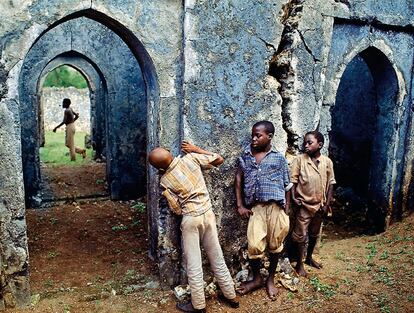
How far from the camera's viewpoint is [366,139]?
7.45 m

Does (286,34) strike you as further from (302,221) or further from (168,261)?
(168,261)

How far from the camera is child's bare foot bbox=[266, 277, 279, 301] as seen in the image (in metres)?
4.12

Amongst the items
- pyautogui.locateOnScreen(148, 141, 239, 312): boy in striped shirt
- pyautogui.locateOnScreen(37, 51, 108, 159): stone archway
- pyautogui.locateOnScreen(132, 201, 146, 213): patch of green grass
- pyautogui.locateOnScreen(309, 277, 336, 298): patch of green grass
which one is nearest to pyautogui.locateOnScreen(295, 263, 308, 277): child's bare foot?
pyautogui.locateOnScreen(309, 277, 336, 298): patch of green grass

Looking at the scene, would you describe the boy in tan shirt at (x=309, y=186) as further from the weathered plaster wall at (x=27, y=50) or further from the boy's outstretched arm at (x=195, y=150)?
the weathered plaster wall at (x=27, y=50)

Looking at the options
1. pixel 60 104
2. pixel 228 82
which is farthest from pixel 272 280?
pixel 60 104

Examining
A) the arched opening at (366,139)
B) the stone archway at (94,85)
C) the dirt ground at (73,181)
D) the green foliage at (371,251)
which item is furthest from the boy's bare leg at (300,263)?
the stone archway at (94,85)

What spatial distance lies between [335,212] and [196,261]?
167 inches

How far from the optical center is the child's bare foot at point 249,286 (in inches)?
164

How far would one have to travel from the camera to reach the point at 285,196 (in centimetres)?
416

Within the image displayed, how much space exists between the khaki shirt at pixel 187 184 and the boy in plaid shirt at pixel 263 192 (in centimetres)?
49

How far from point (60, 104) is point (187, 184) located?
57.9ft

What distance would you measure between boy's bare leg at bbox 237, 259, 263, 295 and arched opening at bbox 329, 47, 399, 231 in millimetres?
2765

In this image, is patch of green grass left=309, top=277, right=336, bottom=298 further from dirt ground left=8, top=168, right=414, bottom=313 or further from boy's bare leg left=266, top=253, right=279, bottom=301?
boy's bare leg left=266, top=253, right=279, bottom=301

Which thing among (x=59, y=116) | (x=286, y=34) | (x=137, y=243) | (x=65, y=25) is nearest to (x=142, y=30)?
(x=286, y=34)
